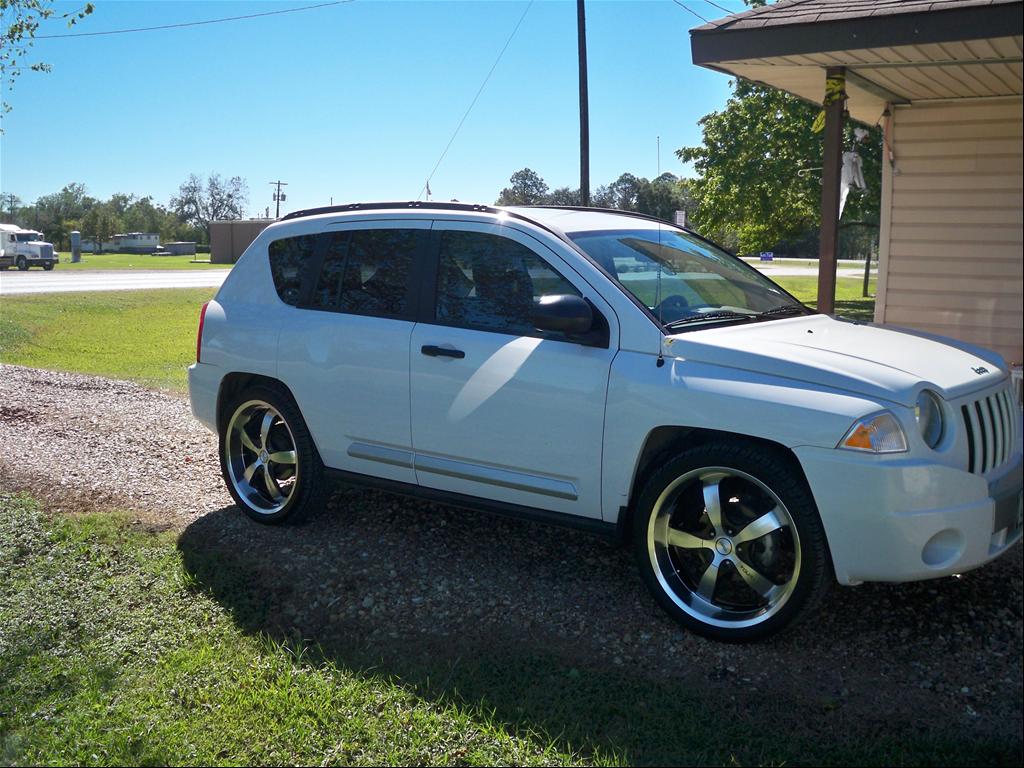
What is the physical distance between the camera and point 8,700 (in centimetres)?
401

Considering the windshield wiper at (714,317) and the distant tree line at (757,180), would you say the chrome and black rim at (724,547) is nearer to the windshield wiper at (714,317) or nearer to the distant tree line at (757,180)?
the windshield wiper at (714,317)

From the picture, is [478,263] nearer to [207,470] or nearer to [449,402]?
[449,402]

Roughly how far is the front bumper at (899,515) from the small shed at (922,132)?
4.26 metres

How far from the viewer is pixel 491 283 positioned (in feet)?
16.6

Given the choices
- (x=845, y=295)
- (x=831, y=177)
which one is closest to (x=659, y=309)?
(x=831, y=177)

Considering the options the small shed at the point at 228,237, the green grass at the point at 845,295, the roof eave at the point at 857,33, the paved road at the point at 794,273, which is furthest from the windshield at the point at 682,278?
the small shed at the point at 228,237

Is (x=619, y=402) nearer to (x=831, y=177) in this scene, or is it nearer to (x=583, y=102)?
(x=831, y=177)

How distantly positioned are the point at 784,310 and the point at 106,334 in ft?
49.1

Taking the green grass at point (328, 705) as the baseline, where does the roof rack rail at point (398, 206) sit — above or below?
above

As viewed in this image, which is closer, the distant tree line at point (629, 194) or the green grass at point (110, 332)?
the green grass at point (110, 332)

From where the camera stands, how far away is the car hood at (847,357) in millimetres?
4016

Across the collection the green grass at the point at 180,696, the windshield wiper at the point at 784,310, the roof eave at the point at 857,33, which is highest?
the roof eave at the point at 857,33

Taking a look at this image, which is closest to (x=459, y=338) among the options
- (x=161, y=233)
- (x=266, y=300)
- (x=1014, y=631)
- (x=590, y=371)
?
(x=590, y=371)

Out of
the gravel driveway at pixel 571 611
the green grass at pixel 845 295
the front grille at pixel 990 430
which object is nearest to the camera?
the gravel driveway at pixel 571 611
